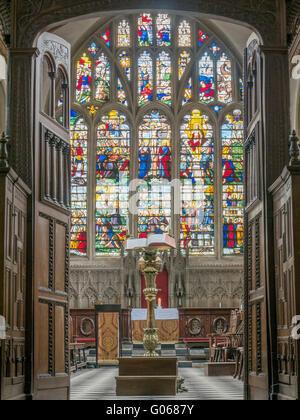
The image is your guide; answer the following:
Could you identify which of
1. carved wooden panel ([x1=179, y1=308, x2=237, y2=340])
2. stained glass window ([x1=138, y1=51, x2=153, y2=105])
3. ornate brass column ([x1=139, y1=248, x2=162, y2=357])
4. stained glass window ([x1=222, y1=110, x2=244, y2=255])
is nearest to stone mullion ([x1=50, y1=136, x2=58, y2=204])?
ornate brass column ([x1=139, y1=248, x2=162, y2=357])

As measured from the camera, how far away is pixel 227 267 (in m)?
18.3

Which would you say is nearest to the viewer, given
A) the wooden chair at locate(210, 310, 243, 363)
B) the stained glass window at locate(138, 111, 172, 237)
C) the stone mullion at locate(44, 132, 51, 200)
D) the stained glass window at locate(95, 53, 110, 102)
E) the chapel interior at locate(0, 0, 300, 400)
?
the chapel interior at locate(0, 0, 300, 400)

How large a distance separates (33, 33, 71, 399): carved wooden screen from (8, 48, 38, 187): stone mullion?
141mm

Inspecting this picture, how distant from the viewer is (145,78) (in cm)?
1972

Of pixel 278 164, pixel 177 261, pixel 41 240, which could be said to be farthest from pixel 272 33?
pixel 177 261

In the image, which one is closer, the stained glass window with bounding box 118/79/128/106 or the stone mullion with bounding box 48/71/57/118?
the stone mullion with bounding box 48/71/57/118

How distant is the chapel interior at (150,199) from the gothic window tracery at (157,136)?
0.13ft

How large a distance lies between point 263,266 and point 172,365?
1.78 meters

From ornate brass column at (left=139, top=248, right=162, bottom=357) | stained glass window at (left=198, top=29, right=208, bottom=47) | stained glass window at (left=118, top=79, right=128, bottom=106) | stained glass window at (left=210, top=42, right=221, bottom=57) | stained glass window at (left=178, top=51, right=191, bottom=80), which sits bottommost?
ornate brass column at (left=139, top=248, right=162, bottom=357)

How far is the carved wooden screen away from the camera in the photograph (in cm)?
667

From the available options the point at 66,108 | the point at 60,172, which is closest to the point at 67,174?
the point at 60,172

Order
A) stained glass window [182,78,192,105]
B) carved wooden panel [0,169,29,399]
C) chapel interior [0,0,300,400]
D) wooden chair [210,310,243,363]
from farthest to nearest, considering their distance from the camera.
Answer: stained glass window [182,78,192,105], wooden chair [210,310,243,363], chapel interior [0,0,300,400], carved wooden panel [0,169,29,399]

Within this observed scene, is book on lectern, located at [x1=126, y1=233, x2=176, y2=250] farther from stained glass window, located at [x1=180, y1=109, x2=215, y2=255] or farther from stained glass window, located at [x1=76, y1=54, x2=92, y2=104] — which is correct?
stained glass window, located at [x1=76, y1=54, x2=92, y2=104]
